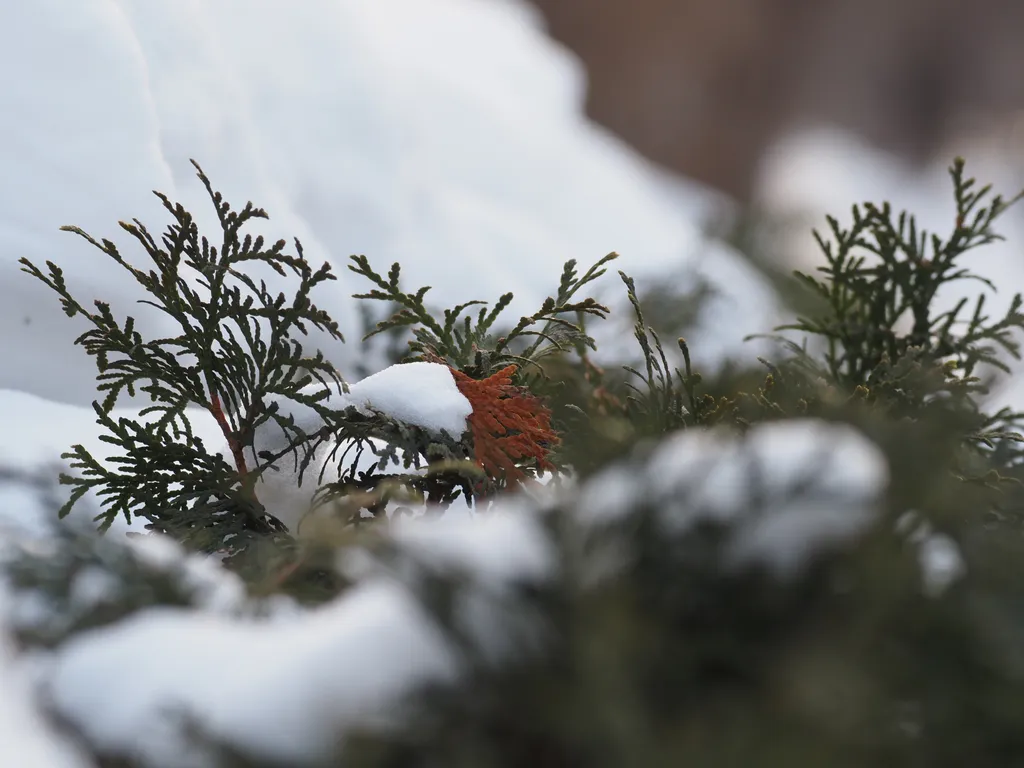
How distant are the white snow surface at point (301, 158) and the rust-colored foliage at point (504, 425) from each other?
0.55 meters

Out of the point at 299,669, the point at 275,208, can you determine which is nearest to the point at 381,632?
the point at 299,669

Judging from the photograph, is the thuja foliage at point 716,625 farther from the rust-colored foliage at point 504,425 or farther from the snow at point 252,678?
the rust-colored foliage at point 504,425

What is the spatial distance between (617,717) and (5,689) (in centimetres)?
39

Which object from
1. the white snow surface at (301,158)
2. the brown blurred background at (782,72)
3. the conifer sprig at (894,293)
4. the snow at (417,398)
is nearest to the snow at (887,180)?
the brown blurred background at (782,72)

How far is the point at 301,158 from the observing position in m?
1.79

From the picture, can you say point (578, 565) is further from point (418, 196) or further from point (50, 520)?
point (418, 196)

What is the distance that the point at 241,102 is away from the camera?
1.62 metres

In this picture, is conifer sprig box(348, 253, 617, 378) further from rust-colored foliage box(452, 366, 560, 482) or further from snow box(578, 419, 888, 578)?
snow box(578, 419, 888, 578)

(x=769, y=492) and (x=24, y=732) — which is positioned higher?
(x=769, y=492)

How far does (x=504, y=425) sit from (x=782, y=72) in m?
7.44

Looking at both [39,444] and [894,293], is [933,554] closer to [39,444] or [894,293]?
[894,293]

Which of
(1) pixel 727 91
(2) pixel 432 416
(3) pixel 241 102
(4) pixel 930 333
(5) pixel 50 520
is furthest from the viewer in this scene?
(1) pixel 727 91

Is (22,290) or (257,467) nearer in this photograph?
(257,467)

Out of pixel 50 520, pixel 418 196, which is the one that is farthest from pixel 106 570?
pixel 418 196
